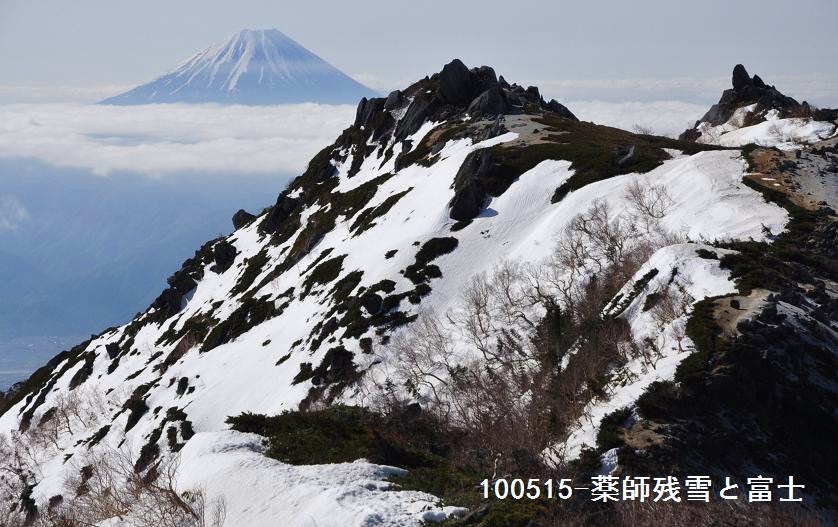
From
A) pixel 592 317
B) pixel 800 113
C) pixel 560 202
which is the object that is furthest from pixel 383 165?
pixel 592 317

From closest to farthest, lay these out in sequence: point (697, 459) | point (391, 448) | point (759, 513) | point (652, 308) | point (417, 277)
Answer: point (759, 513) < point (697, 459) < point (391, 448) < point (652, 308) < point (417, 277)

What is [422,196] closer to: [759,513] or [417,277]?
[417,277]

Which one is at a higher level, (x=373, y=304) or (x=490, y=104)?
(x=490, y=104)

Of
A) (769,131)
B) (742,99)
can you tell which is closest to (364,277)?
(769,131)

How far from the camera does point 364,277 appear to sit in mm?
71250

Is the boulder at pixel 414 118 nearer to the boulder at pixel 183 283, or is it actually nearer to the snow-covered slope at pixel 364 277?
the snow-covered slope at pixel 364 277

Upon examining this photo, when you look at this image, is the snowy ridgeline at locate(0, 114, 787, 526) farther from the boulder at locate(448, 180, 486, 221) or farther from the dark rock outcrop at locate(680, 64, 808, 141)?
the dark rock outcrop at locate(680, 64, 808, 141)

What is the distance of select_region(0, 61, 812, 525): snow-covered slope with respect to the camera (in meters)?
27.2

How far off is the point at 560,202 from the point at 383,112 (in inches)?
2801

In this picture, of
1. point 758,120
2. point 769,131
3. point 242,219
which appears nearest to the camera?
point 769,131

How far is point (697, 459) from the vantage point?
81.3 ft

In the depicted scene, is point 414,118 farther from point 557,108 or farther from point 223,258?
point 223,258

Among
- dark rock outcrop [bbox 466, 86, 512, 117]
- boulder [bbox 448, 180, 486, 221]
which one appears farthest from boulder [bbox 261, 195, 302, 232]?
boulder [bbox 448, 180, 486, 221]

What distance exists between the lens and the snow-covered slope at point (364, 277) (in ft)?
89.3
